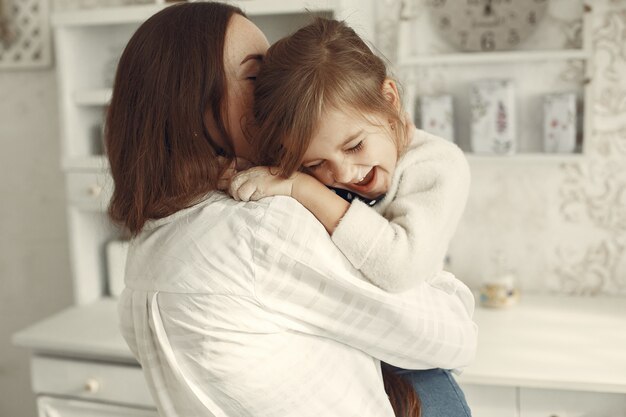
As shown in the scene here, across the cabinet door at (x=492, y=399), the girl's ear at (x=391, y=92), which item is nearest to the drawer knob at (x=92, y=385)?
the cabinet door at (x=492, y=399)

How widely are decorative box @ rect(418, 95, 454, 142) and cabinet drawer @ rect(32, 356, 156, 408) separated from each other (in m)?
1.07

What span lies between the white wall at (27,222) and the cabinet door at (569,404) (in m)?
1.73

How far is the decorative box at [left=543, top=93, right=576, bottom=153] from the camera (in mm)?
1982

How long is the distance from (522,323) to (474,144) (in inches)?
20.2

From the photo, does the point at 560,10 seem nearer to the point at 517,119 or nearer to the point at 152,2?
the point at 517,119

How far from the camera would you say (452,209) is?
109 centimetres

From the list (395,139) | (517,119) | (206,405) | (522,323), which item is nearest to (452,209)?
(395,139)

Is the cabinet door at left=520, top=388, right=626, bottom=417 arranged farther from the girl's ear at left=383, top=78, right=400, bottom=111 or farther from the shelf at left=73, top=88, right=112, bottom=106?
the shelf at left=73, top=88, right=112, bottom=106

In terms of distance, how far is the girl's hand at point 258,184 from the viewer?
3.26 ft

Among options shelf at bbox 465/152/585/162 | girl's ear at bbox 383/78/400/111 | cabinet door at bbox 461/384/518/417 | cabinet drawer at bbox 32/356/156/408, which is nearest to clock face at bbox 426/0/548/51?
shelf at bbox 465/152/585/162

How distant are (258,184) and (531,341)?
1069 millimetres

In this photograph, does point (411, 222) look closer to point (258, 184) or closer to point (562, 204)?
point (258, 184)

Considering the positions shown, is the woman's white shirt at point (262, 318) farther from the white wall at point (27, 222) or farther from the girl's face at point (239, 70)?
the white wall at point (27, 222)

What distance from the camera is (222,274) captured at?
0.94 m
